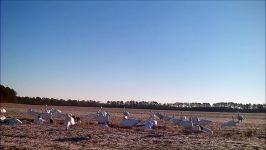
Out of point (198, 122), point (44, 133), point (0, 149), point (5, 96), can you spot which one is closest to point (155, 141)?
point (44, 133)

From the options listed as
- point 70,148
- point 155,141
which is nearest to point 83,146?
point 70,148

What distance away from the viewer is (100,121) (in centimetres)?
2977

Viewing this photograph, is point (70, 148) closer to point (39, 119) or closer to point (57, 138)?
point (57, 138)

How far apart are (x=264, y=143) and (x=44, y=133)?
12382 millimetres

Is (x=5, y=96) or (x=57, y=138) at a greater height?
(x=5, y=96)

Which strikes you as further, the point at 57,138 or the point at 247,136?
the point at 247,136

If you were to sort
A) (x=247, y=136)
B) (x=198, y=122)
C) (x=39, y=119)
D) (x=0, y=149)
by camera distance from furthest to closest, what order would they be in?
(x=198, y=122), (x=39, y=119), (x=247, y=136), (x=0, y=149)

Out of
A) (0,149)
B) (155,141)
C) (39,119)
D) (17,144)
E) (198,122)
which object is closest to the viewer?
(0,149)

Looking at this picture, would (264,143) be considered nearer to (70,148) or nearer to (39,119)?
(70,148)

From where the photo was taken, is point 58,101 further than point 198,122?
Yes

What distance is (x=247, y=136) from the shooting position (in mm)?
26672

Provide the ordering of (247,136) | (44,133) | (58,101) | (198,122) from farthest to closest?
(58,101)
(198,122)
(247,136)
(44,133)

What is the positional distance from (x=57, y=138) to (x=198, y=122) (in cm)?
1345

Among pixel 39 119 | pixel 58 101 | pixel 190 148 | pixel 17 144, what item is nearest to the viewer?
pixel 17 144
